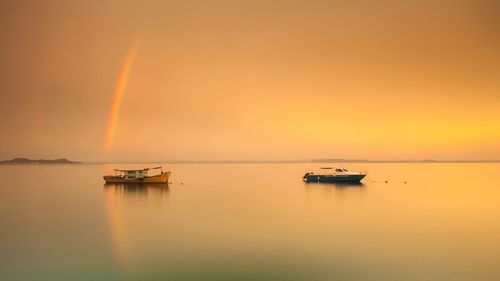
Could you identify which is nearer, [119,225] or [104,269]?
[104,269]

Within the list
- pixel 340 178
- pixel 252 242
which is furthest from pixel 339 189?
pixel 252 242

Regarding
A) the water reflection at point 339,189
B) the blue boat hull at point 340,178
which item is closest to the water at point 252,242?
the water reflection at point 339,189

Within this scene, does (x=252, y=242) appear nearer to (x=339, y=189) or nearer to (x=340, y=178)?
(x=339, y=189)

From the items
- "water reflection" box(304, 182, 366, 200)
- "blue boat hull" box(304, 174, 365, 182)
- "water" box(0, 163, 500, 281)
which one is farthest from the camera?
"blue boat hull" box(304, 174, 365, 182)

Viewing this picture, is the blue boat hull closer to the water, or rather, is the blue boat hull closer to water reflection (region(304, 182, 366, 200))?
water reflection (region(304, 182, 366, 200))

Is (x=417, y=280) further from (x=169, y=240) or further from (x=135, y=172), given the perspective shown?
(x=135, y=172)

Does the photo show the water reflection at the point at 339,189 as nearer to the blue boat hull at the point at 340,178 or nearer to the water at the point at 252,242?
the blue boat hull at the point at 340,178

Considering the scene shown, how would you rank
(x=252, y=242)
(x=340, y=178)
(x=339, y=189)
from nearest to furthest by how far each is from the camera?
(x=252, y=242) → (x=339, y=189) → (x=340, y=178)

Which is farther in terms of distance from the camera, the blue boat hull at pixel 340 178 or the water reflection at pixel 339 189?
the blue boat hull at pixel 340 178

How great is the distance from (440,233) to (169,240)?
58.2 feet

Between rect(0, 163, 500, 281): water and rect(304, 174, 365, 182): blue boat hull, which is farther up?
rect(304, 174, 365, 182): blue boat hull

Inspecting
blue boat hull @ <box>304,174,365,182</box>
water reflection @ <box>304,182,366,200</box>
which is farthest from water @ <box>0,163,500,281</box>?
blue boat hull @ <box>304,174,365,182</box>

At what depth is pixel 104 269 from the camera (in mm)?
17562

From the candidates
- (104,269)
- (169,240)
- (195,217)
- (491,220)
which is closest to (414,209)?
(491,220)
